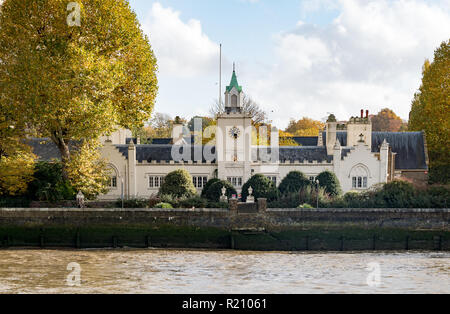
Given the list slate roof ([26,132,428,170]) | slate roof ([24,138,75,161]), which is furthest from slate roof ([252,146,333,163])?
slate roof ([24,138,75,161])

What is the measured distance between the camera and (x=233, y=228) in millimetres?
34906

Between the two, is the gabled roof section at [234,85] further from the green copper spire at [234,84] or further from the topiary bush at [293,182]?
the topiary bush at [293,182]

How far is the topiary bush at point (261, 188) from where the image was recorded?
39.3 metres

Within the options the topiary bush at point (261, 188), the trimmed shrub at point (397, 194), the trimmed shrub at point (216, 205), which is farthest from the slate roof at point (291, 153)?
the trimmed shrub at point (216, 205)

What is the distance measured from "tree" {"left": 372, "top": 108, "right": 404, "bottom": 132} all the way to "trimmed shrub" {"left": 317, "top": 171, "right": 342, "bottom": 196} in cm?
6115

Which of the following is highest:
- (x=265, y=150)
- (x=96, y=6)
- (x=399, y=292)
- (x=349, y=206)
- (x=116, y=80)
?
(x=96, y=6)

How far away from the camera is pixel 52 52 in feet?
126

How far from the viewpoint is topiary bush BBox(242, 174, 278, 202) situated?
39344 millimetres

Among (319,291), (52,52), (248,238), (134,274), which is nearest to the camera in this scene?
(319,291)

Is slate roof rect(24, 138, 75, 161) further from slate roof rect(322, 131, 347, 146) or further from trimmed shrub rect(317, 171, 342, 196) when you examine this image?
slate roof rect(322, 131, 347, 146)

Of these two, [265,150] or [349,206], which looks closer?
[349,206]
